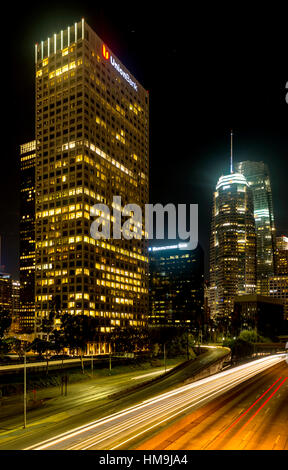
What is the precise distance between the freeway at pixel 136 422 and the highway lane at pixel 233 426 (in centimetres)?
127

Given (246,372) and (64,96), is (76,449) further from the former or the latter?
(64,96)

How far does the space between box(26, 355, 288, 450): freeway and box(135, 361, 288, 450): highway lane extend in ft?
4.17

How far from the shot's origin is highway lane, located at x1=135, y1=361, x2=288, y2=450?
113ft

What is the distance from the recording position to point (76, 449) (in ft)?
109

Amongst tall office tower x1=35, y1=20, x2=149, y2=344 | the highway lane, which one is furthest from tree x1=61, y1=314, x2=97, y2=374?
tall office tower x1=35, y1=20, x2=149, y2=344

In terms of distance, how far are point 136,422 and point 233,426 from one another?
985 centimetres

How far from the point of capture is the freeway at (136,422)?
1384 inches

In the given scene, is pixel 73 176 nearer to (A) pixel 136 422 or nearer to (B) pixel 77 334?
(B) pixel 77 334

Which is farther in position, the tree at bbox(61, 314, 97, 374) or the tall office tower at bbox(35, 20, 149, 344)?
the tall office tower at bbox(35, 20, 149, 344)

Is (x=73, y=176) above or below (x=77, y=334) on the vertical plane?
above

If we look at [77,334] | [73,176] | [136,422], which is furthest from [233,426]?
[73,176]

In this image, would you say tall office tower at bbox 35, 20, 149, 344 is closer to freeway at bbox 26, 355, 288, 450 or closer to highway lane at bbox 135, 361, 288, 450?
freeway at bbox 26, 355, 288, 450

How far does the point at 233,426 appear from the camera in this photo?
40875 millimetres
